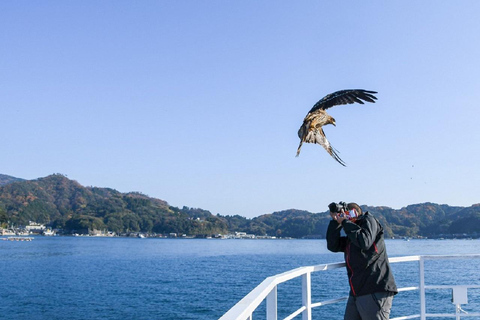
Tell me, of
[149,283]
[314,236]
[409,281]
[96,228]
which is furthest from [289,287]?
[96,228]

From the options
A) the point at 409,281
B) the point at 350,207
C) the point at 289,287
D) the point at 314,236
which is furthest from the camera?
the point at 314,236

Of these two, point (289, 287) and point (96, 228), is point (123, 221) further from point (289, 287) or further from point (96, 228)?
point (289, 287)

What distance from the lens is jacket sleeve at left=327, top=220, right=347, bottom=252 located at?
367cm

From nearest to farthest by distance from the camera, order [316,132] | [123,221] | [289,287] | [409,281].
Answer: [316,132] < [289,287] < [409,281] < [123,221]

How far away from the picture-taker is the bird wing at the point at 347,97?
3.43 meters

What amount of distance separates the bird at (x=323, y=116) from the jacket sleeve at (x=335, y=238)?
2.68ft

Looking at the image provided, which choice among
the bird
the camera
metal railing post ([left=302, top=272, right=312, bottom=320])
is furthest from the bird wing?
metal railing post ([left=302, top=272, right=312, bottom=320])

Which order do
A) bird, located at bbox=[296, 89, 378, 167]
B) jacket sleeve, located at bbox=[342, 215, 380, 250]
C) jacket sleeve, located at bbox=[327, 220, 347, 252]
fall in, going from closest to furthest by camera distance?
bird, located at bbox=[296, 89, 378, 167], jacket sleeve, located at bbox=[342, 215, 380, 250], jacket sleeve, located at bbox=[327, 220, 347, 252]

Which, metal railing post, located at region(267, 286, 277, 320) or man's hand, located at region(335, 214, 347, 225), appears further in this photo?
man's hand, located at region(335, 214, 347, 225)

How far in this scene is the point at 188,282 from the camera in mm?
44375

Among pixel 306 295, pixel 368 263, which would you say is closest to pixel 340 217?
pixel 368 263

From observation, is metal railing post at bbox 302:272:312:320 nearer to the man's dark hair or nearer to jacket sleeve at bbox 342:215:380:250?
jacket sleeve at bbox 342:215:380:250

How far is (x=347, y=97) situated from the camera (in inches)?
137

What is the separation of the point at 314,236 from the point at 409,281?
14224cm
